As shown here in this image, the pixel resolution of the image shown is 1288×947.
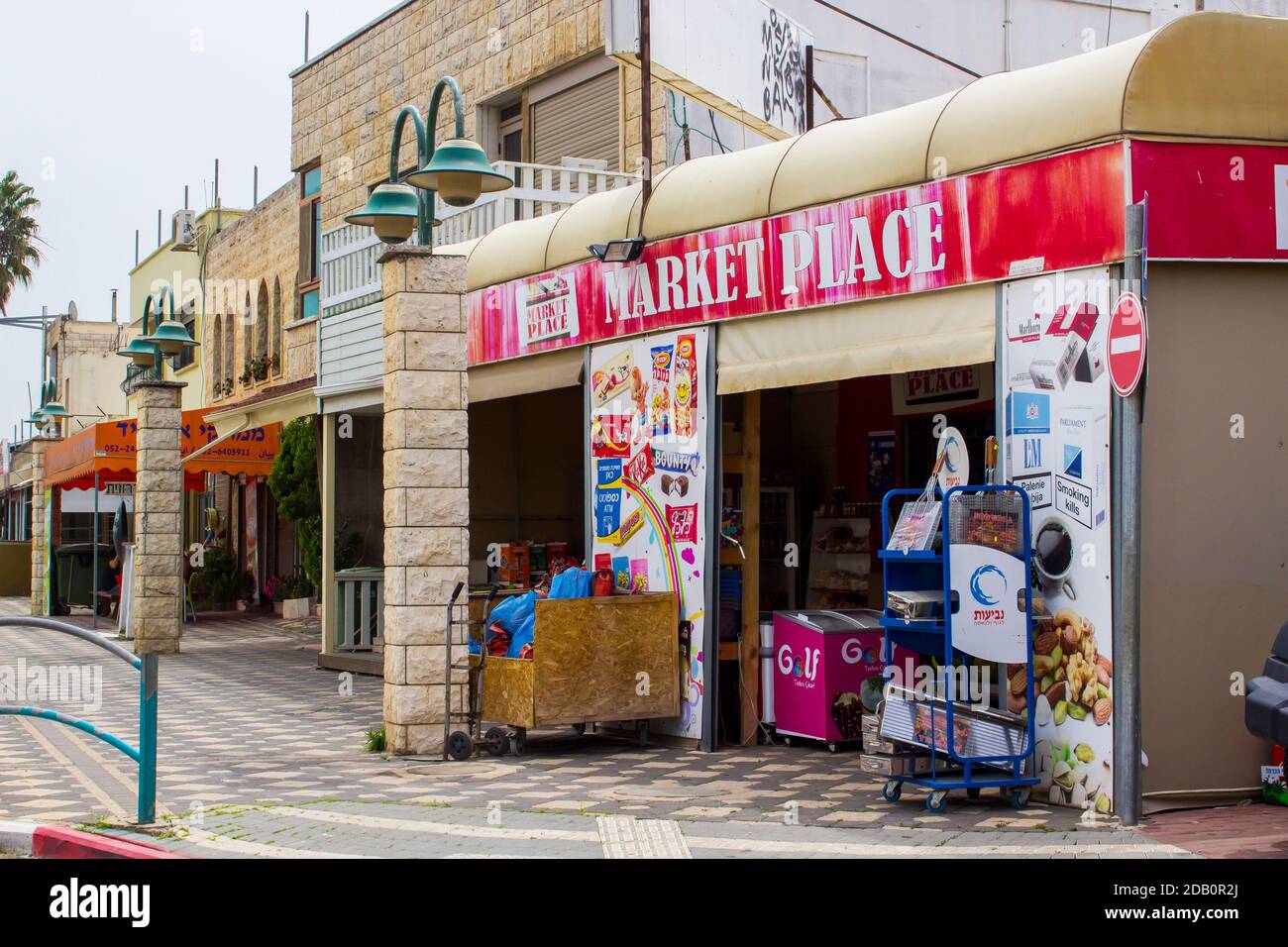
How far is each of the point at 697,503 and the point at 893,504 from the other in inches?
107

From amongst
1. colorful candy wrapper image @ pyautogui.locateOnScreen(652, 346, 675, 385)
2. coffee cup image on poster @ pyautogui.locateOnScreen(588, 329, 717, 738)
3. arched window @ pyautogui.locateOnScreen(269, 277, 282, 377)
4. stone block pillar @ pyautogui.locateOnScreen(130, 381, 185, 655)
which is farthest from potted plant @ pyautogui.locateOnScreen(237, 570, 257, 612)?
colorful candy wrapper image @ pyautogui.locateOnScreen(652, 346, 675, 385)

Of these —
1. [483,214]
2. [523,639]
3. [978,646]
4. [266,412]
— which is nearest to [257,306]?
[266,412]

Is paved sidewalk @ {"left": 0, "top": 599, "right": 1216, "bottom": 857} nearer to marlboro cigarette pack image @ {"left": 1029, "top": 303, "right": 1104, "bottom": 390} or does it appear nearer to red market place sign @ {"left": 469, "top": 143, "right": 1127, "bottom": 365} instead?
marlboro cigarette pack image @ {"left": 1029, "top": 303, "right": 1104, "bottom": 390}

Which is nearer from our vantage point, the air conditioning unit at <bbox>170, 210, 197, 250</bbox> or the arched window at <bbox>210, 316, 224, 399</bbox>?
the arched window at <bbox>210, 316, 224, 399</bbox>

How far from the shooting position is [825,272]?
33.0ft

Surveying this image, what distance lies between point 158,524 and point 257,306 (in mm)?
9932

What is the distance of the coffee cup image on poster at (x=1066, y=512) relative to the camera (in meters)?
8.09

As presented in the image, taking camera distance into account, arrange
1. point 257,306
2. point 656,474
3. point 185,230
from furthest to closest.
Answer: point 185,230 < point 257,306 < point 656,474

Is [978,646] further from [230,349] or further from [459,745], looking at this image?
[230,349]

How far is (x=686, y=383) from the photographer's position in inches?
440

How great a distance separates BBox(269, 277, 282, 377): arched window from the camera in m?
28.0

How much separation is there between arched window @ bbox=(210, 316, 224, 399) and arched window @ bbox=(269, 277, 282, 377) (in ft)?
14.7
